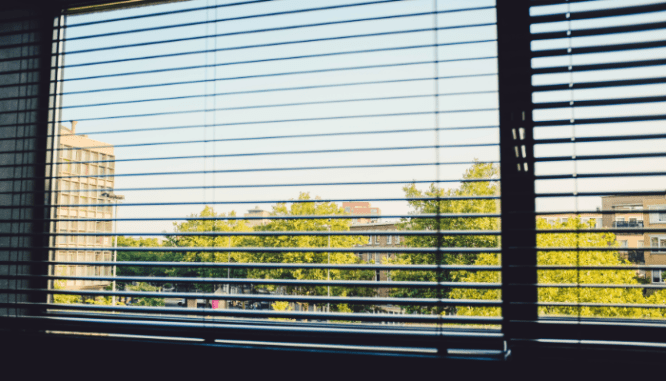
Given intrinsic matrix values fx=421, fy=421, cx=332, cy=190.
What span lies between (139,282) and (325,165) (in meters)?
0.75

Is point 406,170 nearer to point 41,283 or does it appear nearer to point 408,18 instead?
point 408,18

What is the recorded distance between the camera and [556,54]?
3.80 ft

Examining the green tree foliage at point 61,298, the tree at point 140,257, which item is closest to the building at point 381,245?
the tree at point 140,257

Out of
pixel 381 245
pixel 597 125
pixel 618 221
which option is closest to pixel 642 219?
pixel 618 221

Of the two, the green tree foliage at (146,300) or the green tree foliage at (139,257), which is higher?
the green tree foliage at (139,257)

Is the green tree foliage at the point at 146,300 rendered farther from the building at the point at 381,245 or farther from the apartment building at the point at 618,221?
the apartment building at the point at 618,221

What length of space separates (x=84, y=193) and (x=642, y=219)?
6.18ft

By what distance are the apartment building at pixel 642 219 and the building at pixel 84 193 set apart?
1578mm

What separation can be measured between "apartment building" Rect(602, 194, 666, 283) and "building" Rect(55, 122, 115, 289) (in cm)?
158

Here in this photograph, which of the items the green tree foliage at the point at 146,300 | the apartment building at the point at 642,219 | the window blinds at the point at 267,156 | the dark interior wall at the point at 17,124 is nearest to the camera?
the apartment building at the point at 642,219

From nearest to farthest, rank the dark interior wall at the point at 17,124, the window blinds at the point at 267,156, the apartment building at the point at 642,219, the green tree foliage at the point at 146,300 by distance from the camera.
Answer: the apartment building at the point at 642,219
the window blinds at the point at 267,156
the green tree foliage at the point at 146,300
the dark interior wall at the point at 17,124

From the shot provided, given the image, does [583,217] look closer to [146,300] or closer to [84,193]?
[146,300]

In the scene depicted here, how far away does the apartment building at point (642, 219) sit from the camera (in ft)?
3.49

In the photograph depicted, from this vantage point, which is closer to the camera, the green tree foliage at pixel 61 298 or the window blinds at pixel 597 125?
the window blinds at pixel 597 125
